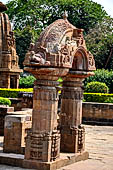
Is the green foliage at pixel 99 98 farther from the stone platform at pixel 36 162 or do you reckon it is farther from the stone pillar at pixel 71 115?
the stone platform at pixel 36 162

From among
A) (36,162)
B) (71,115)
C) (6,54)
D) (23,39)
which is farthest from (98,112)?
(23,39)

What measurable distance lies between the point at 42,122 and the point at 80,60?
6.54 feet

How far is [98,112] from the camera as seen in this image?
18.0 m

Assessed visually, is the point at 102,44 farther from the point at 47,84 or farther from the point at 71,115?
the point at 47,84

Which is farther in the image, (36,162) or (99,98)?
(99,98)

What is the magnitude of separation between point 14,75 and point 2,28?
2799 mm

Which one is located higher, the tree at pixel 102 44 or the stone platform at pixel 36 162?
the tree at pixel 102 44

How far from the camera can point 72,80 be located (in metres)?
9.31

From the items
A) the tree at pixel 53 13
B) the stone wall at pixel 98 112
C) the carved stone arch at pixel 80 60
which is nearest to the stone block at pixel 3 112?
the carved stone arch at pixel 80 60

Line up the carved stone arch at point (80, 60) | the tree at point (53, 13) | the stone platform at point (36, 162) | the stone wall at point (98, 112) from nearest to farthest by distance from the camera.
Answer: the stone platform at point (36, 162) → the carved stone arch at point (80, 60) → the stone wall at point (98, 112) → the tree at point (53, 13)

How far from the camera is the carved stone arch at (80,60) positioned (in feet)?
30.2

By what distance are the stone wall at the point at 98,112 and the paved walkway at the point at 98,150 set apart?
0.87 m

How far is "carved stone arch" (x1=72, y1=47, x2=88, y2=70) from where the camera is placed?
9.21 m

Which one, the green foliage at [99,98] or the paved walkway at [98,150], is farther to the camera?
the green foliage at [99,98]
